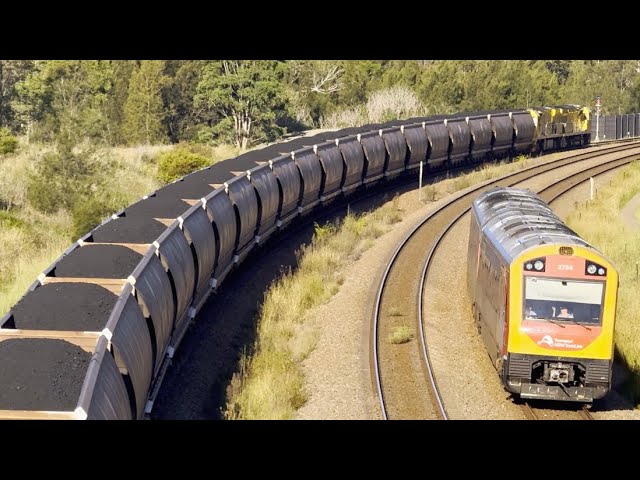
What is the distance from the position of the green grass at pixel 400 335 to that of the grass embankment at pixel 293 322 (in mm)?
22

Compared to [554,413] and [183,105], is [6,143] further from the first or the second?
[554,413]

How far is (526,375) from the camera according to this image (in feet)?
48.1

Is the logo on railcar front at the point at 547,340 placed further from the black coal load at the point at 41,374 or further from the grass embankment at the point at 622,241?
the black coal load at the point at 41,374

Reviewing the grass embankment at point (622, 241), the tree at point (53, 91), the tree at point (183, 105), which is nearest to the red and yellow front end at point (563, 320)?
the grass embankment at point (622, 241)

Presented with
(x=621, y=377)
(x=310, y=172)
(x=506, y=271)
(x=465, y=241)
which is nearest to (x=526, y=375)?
(x=506, y=271)

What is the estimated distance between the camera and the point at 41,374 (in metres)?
8.98

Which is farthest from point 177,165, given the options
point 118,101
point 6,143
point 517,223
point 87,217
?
point 517,223

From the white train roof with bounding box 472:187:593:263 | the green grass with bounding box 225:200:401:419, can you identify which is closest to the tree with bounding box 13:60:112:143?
the green grass with bounding box 225:200:401:419

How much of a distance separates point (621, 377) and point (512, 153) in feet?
103

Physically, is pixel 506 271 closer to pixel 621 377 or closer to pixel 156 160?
pixel 621 377

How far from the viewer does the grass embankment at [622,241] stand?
17.9 metres

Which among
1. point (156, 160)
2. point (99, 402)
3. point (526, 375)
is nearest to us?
point (99, 402)

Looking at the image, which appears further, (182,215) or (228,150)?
(228,150)

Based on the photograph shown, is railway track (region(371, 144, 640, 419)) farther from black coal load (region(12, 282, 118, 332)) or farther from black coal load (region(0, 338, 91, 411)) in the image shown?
black coal load (region(0, 338, 91, 411))
